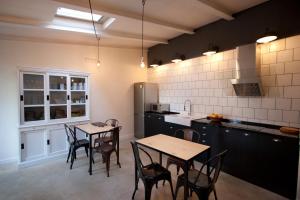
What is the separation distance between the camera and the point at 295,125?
2.59 meters

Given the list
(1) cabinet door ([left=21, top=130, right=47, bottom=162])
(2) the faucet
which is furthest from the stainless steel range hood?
(1) cabinet door ([left=21, top=130, right=47, bottom=162])

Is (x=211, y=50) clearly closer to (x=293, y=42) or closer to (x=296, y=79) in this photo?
(x=293, y=42)

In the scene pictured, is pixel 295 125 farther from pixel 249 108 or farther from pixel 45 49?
pixel 45 49

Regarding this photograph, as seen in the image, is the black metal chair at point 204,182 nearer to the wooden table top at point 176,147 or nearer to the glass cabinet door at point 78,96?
the wooden table top at point 176,147

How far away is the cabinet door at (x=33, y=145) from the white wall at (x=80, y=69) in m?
0.38

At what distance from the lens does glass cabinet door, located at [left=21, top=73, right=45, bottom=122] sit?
11.5 feet

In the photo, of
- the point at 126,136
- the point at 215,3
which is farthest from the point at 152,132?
the point at 215,3

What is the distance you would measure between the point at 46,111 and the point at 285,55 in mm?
4675

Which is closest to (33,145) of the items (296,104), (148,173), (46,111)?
(46,111)

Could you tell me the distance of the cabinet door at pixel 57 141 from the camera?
3.70 metres

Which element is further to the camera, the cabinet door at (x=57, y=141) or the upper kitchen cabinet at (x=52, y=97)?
the cabinet door at (x=57, y=141)

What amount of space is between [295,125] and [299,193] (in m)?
0.99

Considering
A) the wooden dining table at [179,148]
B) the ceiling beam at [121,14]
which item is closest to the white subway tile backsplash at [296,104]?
the wooden dining table at [179,148]

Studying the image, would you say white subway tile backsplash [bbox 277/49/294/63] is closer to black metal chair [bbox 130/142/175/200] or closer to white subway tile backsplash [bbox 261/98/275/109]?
white subway tile backsplash [bbox 261/98/275/109]
